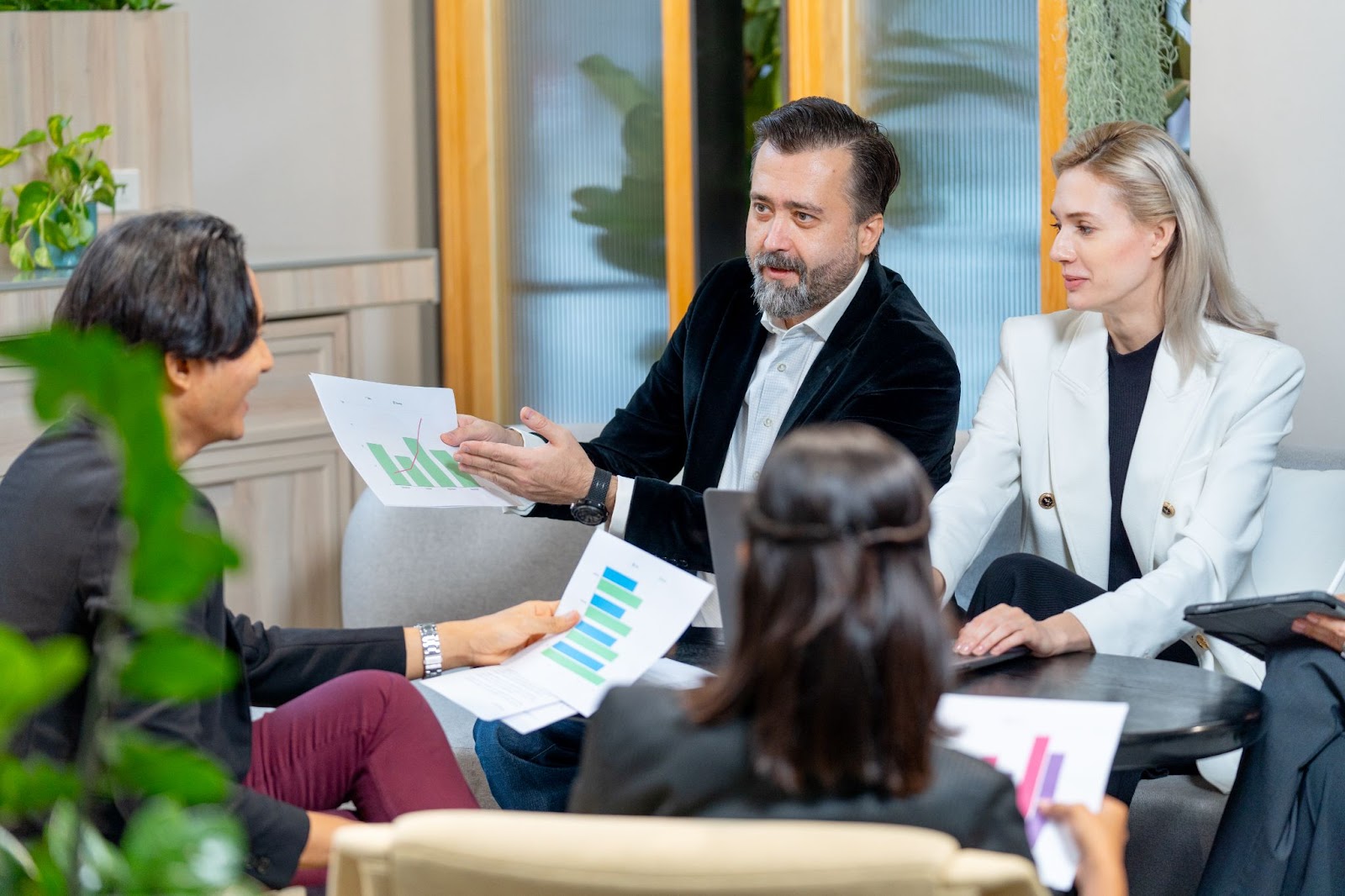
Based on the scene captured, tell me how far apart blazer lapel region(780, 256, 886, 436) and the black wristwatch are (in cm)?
33

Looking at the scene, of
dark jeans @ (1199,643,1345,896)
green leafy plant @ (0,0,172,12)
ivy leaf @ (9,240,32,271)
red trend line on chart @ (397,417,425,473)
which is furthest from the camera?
green leafy plant @ (0,0,172,12)

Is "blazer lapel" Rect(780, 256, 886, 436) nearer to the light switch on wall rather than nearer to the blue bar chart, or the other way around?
the blue bar chart

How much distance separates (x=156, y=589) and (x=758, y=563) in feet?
2.07

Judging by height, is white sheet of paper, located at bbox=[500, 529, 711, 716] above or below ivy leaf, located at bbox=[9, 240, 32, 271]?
below

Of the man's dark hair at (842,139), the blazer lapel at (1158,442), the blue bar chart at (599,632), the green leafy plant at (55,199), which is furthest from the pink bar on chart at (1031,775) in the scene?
the green leafy plant at (55,199)

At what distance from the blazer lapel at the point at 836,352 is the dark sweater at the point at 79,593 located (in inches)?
47.1

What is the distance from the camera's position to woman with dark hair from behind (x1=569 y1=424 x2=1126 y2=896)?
1.12 m

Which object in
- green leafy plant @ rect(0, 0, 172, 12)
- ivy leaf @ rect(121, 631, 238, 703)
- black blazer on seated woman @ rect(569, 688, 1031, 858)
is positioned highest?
green leafy plant @ rect(0, 0, 172, 12)

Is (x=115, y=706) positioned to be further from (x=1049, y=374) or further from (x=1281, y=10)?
(x=1281, y=10)

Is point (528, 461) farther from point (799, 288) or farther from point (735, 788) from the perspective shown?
point (735, 788)

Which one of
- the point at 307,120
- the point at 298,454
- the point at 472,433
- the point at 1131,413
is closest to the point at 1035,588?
the point at 1131,413

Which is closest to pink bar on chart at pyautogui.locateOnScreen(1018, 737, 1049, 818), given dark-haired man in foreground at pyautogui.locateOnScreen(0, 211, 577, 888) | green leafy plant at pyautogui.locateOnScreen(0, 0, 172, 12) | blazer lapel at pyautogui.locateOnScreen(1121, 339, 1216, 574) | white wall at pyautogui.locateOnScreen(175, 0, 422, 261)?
dark-haired man in foreground at pyautogui.locateOnScreen(0, 211, 577, 888)

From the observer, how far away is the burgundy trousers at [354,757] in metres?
1.84

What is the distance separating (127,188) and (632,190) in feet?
4.32
